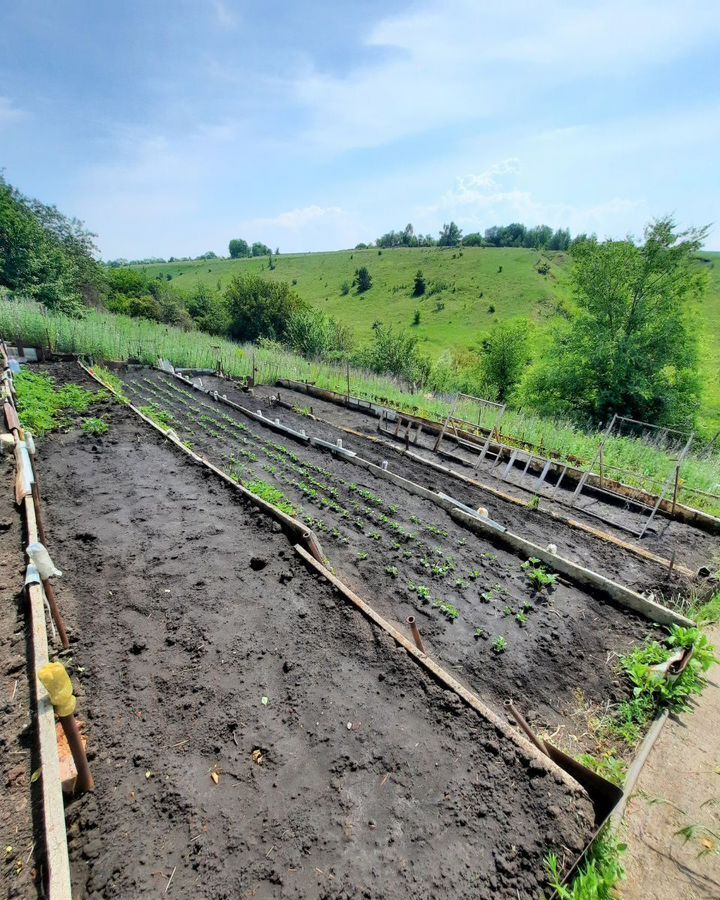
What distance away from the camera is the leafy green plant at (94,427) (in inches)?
321

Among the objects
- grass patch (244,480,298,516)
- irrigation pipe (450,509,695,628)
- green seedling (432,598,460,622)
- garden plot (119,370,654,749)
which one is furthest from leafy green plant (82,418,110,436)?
green seedling (432,598,460,622)

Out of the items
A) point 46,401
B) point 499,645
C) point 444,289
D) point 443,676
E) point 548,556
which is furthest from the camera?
point 444,289

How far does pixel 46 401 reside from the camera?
9172mm

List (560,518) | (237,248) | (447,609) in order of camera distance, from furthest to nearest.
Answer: (237,248) < (560,518) < (447,609)

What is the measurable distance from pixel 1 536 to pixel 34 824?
139 inches

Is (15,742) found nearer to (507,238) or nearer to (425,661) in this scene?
(425,661)

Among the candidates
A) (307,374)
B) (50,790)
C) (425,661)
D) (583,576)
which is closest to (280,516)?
(425,661)

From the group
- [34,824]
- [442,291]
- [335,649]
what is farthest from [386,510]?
[442,291]

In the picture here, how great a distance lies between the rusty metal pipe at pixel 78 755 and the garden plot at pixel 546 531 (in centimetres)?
586

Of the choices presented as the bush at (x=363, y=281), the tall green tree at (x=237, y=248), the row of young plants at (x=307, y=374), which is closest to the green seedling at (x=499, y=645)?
the row of young plants at (x=307, y=374)

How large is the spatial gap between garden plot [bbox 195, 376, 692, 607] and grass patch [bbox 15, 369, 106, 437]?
536 cm

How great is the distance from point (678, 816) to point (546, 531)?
13.5ft

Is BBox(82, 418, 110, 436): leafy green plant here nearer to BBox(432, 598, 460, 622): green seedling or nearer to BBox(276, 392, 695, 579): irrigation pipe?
BBox(276, 392, 695, 579): irrigation pipe

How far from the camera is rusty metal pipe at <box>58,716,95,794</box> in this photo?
219cm
